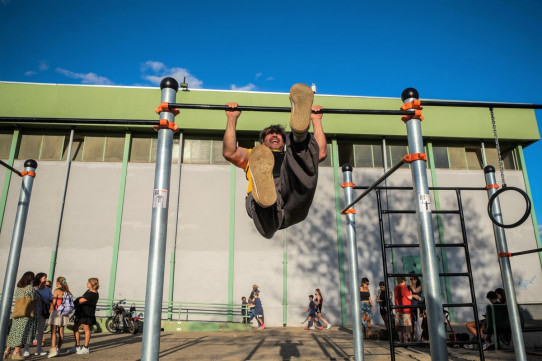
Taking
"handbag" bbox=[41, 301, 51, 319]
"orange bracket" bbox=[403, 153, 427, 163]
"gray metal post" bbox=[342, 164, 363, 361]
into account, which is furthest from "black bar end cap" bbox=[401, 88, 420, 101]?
"handbag" bbox=[41, 301, 51, 319]

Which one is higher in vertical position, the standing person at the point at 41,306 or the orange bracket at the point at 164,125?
the orange bracket at the point at 164,125

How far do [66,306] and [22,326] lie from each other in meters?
0.89

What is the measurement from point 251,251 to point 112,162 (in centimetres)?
726

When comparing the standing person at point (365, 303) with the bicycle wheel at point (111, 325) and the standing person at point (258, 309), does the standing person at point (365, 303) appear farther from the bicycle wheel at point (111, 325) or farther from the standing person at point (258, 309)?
the bicycle wheel at point (111, 325)

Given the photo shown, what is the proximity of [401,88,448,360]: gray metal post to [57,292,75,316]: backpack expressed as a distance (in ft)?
24.1

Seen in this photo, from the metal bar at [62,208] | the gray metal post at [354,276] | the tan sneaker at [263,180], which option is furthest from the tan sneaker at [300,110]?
the metal bar at [62,208]

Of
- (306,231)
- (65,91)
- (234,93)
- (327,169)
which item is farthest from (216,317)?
(65,91)

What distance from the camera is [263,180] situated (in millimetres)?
3328

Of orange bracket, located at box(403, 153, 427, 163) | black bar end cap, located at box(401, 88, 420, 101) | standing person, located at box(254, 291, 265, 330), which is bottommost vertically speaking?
standing person, located at box(254, 291, 265, 330)

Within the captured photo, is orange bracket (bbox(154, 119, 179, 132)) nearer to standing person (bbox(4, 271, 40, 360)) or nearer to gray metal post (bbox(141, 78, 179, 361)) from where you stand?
gray metal post (bbox(141, 78, 179, 361))

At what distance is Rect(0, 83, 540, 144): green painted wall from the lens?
15.6 metres

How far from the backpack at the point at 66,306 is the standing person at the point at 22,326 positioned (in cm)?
51

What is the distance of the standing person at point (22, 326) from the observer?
6609 mm

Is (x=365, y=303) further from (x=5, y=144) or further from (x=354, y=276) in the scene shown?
(x=5, y=144)
